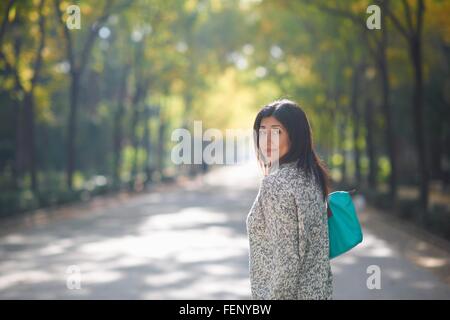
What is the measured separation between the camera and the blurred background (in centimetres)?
1273

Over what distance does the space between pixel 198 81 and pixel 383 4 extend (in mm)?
33233

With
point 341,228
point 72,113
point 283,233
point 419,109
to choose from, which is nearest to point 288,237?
point 283,233

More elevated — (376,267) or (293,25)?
(293,25)

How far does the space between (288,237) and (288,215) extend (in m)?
0.10

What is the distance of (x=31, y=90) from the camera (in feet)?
82.7

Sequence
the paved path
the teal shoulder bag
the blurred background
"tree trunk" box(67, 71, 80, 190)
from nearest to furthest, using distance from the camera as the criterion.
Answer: the teal shoulder bag → the paved path → the blurred background → "tree trunk" box(67, 71, 80, 190)

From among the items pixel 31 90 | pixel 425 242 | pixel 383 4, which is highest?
pixel 383 4

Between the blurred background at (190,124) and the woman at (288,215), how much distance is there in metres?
0.77

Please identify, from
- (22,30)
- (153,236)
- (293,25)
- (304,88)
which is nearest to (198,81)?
(304,88)

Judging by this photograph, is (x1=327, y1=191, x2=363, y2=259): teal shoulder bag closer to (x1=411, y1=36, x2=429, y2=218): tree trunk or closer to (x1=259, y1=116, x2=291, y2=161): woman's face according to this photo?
(x1=259, y1=116, x2=291, y2=161): woman's face

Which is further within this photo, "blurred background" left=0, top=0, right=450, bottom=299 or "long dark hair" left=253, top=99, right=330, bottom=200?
"blurred background" left=0, top=0, right=450, bottom=299

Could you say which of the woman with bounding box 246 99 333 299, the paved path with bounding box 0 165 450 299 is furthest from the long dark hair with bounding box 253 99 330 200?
the paved path with bounding box 0 165 450 299

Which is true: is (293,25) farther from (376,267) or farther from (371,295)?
(371,295)

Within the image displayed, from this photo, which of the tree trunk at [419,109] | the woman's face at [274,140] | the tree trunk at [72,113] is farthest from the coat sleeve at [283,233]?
the tree trunk at [72,113]
